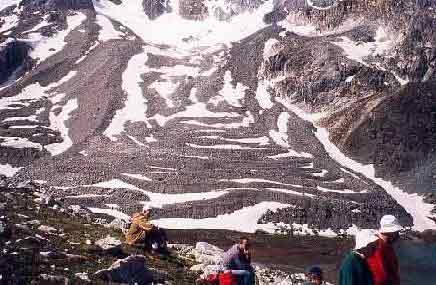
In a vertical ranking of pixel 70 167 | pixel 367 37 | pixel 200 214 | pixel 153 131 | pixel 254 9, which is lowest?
pixel 200 214

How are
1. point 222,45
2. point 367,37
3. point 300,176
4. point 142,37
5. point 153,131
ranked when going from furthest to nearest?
point 142,37, point 222,45, point 367,37, point 153,131, point 300,176

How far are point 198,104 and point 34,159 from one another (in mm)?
40349

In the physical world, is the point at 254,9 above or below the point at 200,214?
above

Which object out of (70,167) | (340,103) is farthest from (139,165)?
(340,103)

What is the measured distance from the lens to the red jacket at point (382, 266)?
41.9 ft

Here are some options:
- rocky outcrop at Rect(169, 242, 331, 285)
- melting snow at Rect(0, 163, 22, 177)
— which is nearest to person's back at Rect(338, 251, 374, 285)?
rocky outcrop at Rect(169, 242, 331, 285)

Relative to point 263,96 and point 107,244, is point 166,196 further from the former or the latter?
point 107,244

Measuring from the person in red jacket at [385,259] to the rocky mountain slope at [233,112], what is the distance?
67.9 meters

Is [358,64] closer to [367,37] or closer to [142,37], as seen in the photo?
[367,37]

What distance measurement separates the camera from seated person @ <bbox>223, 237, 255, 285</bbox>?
19.5 m

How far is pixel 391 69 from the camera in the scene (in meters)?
140

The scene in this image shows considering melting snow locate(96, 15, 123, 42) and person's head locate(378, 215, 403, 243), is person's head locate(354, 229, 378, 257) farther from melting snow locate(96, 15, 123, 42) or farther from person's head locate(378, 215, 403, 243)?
melting snow locate(96, 15, 123, 42)

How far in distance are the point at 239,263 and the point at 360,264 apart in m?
7.31

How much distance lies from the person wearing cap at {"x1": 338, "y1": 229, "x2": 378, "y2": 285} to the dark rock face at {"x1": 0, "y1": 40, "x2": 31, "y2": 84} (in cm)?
15497
